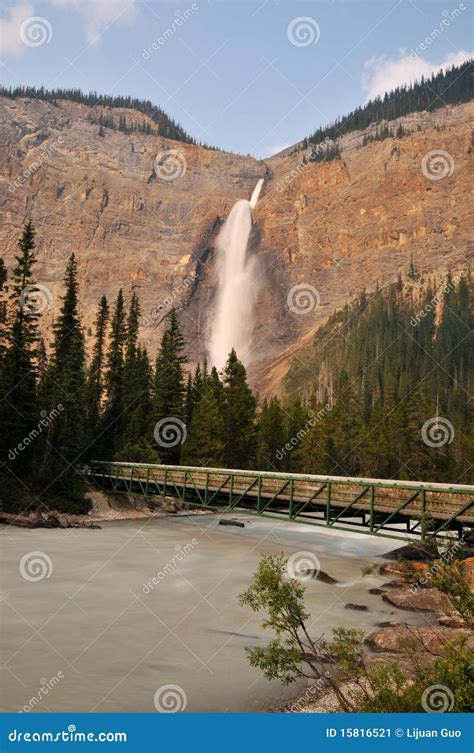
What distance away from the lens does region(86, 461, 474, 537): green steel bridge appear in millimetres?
21891

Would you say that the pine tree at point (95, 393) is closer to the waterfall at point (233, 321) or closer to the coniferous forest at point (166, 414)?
the coniferous forest at point (166, 414)

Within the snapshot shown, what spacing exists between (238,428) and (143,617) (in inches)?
1927

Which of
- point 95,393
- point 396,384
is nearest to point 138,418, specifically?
point 95,393

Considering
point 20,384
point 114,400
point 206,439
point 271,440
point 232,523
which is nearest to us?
point 20,384

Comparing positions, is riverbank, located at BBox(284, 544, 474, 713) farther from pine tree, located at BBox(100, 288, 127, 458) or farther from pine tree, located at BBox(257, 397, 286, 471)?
pine tree, located at BBox(257, 397, 286, 471)

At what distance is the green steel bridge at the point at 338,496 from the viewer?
21891mm

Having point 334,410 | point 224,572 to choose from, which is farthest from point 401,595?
point 334,410

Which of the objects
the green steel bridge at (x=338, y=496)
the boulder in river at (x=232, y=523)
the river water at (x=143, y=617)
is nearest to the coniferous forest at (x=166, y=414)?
the green steel bridge at (x=338, y=496)

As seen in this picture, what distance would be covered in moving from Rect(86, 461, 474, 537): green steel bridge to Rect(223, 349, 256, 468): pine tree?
68.2 feet

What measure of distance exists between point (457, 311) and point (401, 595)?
135 meters

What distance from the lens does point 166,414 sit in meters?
65.9

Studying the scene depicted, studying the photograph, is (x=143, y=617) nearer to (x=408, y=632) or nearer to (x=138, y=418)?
(x=408, y=632)

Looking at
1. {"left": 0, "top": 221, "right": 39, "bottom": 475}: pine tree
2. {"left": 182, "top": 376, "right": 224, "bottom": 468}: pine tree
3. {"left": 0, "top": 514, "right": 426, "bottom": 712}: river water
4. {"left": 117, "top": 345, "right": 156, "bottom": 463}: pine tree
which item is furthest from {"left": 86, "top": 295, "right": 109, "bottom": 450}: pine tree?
{"left": 0, "top": 514, "right": 426, "bottom": 712}: river water

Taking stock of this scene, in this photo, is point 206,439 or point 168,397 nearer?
point 206,439
